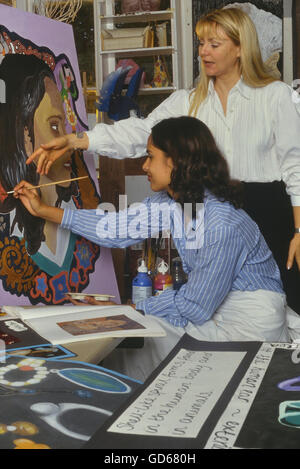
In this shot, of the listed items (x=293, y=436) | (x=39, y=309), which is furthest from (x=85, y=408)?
(x=39, y=309)

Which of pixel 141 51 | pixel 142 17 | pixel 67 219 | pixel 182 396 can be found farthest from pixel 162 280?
pixel 142 17

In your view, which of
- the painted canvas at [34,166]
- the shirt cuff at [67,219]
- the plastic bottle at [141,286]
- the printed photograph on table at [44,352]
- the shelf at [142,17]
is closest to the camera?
the printed photograph on table at [44,352]

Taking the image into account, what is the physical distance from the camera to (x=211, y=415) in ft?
2.35

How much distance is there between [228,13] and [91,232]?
802 mm

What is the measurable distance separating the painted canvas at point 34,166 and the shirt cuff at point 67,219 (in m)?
0.02

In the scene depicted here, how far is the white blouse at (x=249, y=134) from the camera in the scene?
1858mm

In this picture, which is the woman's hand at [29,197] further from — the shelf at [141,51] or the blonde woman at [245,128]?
the shelf at [141,51]

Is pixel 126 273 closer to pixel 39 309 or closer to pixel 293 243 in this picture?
pixel 293 243

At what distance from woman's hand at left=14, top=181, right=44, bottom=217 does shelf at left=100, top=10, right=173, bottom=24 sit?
3.09 metres

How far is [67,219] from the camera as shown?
6.01ft

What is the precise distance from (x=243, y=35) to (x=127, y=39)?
9.53 feet

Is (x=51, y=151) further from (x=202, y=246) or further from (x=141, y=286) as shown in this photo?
(x=141, y=286)

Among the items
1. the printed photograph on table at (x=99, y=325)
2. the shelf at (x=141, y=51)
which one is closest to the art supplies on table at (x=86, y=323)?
the printed photograph on table at (x=99, y=325)

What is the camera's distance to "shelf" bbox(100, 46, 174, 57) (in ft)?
14.7
